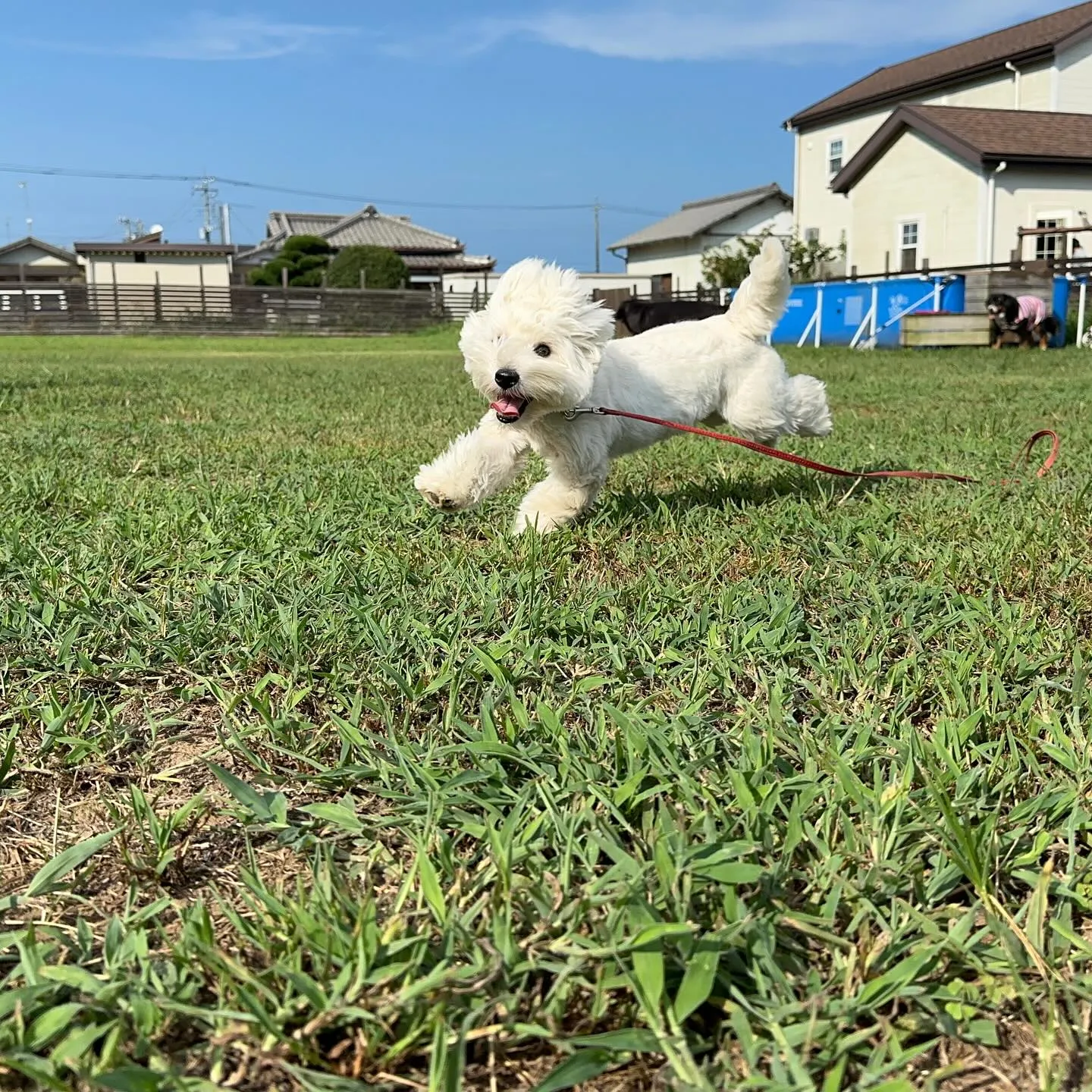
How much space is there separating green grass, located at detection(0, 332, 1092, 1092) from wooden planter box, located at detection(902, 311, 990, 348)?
49.2 feet

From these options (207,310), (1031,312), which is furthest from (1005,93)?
(207,310)

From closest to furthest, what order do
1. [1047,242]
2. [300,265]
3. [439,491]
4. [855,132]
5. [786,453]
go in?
[439,491]
[786,453]
[1047,242]
[855,132]
[300,265]

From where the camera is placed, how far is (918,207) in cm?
2691

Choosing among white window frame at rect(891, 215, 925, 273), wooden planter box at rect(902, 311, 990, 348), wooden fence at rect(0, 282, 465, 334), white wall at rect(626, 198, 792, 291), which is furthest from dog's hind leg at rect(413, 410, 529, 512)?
white wall at rect(626, 198, 792, 291)

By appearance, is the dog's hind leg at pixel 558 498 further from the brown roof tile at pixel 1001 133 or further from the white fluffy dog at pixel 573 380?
the brown roof tile at pixel 1001 133

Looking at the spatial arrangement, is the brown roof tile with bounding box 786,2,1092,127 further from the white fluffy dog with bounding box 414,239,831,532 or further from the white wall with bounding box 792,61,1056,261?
the white fluffy dog with bounding box 414,239,831,532

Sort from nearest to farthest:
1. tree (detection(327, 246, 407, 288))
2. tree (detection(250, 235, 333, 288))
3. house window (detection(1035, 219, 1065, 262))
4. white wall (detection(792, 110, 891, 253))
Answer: house window (detection(1035, 219, 1065, 262)), white wall (detection(792, 110, 891, 253)), tree (detection(327, 246, 407, 288)), tree (detection(250, 235, 333, 288))

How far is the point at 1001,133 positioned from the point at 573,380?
26.1 m

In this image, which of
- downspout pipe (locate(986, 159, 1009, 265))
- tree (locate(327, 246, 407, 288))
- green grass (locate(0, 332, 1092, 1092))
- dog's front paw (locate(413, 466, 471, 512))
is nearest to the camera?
green grass (locate(0, 332, 1092, 1092))

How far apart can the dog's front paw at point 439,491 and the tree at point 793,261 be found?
26.0m

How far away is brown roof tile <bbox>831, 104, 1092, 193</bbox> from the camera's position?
2433 cm

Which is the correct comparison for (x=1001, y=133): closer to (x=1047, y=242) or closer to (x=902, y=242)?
(x=1047, y=242)

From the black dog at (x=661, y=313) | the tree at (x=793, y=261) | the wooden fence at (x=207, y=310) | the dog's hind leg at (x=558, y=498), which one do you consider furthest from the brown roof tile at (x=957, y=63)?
the dog's hind leg at (x=558, y=498)

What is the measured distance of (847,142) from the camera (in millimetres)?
33438
